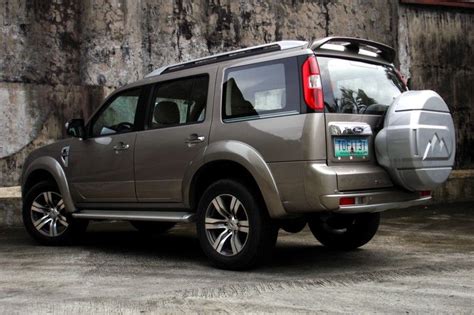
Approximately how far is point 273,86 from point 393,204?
1.53 metres

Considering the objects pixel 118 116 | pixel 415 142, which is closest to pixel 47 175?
pixel 118 116

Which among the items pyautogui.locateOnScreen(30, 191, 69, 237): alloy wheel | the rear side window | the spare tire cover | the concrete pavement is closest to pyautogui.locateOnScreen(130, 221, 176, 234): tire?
the concrete pavement

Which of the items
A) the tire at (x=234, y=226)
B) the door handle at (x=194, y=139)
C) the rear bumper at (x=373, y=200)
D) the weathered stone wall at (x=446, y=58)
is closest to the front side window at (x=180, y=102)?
the door handle at (x=194, y=139)

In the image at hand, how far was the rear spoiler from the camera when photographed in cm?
552

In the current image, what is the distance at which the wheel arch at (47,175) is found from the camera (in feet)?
23.8

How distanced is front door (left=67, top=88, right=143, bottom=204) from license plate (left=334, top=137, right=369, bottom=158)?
243cm

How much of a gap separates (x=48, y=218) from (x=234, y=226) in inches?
119

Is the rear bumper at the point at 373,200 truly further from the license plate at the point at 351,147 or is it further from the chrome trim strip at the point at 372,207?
the license plate at the point at 351,147

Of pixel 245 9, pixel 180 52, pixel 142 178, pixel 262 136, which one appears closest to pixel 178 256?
pixel 142 178

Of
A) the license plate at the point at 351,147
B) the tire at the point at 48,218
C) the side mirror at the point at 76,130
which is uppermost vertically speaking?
the side mirror at the point at 76,130

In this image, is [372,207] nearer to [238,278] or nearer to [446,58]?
[238,278]

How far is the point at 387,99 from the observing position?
19.4 ft

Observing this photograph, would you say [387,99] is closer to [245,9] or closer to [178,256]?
[178,256]

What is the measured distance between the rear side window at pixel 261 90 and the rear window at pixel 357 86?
29 centimetres
